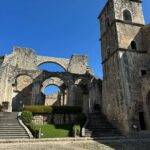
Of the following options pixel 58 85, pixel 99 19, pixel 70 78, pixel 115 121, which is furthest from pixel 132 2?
pixel 58 85

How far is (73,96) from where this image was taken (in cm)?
2831

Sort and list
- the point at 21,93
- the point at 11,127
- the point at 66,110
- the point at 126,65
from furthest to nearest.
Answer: the point at 21,93 → the point at 66,110 → the point at 126,65 → the point at 11,127

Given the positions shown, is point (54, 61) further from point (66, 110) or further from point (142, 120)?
point (142, 120)

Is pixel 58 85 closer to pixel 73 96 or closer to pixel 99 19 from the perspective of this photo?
pixel 73 96

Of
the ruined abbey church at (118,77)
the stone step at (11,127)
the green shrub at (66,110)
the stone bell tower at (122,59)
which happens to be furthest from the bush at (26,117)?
the stone bell tower at (122,59)

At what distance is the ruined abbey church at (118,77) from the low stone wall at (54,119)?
13.6 ft

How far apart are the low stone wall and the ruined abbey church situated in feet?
13.6

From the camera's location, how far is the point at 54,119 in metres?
21.9

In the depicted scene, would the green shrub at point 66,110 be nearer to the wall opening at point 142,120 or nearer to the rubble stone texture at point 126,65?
the rubble stone texture at point 126,65

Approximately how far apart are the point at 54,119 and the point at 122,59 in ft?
32.4

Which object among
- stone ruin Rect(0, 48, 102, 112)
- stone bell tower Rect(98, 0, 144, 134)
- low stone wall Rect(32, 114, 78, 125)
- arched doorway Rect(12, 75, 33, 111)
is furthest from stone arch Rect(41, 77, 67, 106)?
stone bell tower Rect(98, 0, 144, 134)

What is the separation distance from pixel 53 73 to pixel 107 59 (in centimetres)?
930

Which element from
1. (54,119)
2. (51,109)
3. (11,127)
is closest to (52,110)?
(51,109)

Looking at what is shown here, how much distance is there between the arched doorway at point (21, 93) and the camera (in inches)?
1329
